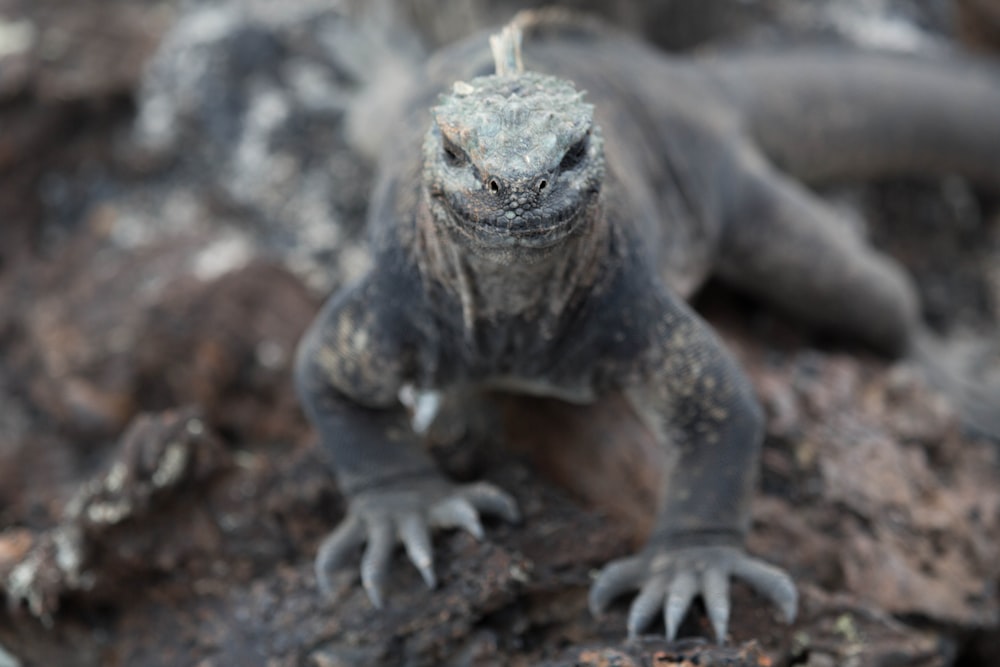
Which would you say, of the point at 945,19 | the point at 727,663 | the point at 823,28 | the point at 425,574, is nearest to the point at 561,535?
the point at 425,574

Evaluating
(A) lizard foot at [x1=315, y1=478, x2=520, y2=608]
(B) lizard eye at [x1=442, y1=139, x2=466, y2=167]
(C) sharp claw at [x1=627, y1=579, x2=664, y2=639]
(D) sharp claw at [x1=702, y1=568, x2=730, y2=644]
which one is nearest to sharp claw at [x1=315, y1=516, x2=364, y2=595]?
(A) lizard foot at [x1=315, y1=478, x2=520, y2=608]

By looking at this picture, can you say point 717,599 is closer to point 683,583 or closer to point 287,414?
point 683,583

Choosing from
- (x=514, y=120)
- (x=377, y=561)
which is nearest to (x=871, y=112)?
(x=514, y=120)

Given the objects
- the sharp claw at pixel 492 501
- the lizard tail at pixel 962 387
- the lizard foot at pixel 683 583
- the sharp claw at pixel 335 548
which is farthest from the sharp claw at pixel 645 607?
the lizard tail at pixel 962 387

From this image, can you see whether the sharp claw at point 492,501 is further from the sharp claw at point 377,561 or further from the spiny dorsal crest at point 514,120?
the spiny dorsal crest at point 514,120

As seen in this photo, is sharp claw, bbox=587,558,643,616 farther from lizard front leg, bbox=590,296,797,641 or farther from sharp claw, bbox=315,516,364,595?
sharp claw, bbox=315,516,364,595
